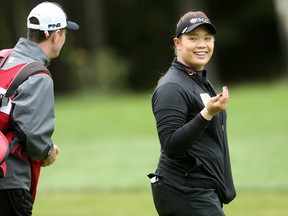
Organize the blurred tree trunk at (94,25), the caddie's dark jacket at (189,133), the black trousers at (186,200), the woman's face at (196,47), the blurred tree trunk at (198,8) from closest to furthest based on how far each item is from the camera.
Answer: the caddie's dark jacket at (189,133), the black trousers at (186,200), the woman's face at (196,47), the blurred tree trunk at (198,8), the blurred tree trunk at (94,25)

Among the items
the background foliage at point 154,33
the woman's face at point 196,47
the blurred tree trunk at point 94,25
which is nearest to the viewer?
the woman's face at point 196,47

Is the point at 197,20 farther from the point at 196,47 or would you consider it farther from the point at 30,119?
the point at 30,119

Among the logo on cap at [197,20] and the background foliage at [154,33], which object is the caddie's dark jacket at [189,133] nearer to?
the logo on cap at [197,20]

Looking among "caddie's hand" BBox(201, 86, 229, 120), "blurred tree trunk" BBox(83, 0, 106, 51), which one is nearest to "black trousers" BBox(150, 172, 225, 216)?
"caddie's hand" BBox(201, 86, 229, 120)

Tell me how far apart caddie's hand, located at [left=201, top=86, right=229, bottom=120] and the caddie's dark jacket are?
50 mm

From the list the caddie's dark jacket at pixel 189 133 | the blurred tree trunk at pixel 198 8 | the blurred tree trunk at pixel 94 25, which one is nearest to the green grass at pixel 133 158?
the caddie's dark jacket at pixel 189 133

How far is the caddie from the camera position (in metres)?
5.75

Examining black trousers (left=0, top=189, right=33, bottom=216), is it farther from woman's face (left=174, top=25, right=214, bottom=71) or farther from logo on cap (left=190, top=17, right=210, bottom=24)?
logo on cap (left=190, top=17, right=210, bottom=24)

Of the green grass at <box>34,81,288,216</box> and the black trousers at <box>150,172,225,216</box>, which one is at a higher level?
the black trousers at <box>150,172,225,216</box>

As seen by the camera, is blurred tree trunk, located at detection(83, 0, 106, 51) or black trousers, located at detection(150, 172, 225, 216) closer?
black trousers, located at detection(150, 172, 225, 216)

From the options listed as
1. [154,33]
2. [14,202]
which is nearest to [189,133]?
[14,202]

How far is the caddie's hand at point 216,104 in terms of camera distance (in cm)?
534

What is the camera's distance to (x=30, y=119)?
5.74 meters

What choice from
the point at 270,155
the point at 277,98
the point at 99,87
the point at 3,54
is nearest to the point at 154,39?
the point at 99,87
